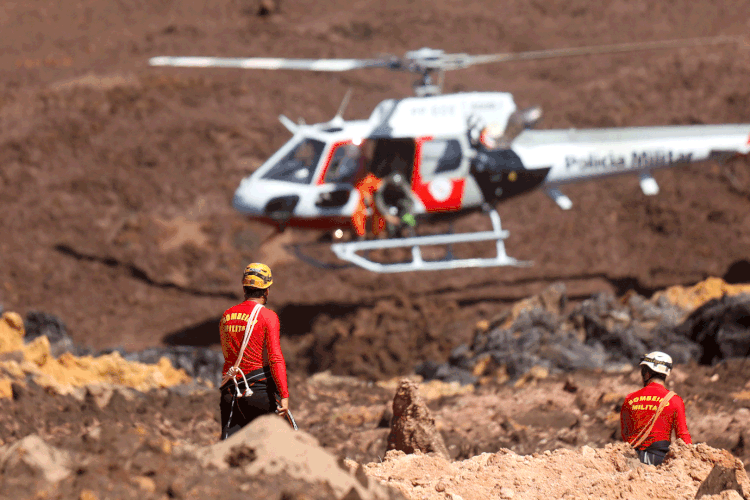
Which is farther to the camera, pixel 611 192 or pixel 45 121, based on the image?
pixel 45 121

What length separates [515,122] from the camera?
10180 millimetres

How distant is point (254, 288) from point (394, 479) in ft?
4.37

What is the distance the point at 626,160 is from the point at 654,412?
299 inches

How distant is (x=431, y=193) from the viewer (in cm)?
1050

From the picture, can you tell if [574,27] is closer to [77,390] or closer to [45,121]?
[45,121]

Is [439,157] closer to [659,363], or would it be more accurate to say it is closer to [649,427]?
[659,363]

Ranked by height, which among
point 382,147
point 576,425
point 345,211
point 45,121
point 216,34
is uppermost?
point 216,34

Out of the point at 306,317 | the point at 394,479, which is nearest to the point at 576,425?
the point at 394,479

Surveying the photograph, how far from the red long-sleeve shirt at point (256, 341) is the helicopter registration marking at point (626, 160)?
7.92 metres

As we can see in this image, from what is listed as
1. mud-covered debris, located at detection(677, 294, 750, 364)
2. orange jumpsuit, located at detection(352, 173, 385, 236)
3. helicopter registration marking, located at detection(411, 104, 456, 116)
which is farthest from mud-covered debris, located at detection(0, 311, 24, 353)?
mud-covered debris, located at detection(677, 294, 750, 364)

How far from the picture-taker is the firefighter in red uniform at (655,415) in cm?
401

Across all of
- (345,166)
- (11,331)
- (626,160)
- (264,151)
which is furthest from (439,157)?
(264,151)

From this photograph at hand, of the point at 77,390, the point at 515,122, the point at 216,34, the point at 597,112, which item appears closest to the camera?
the point at 77,390

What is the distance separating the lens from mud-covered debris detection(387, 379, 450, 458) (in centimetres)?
500
